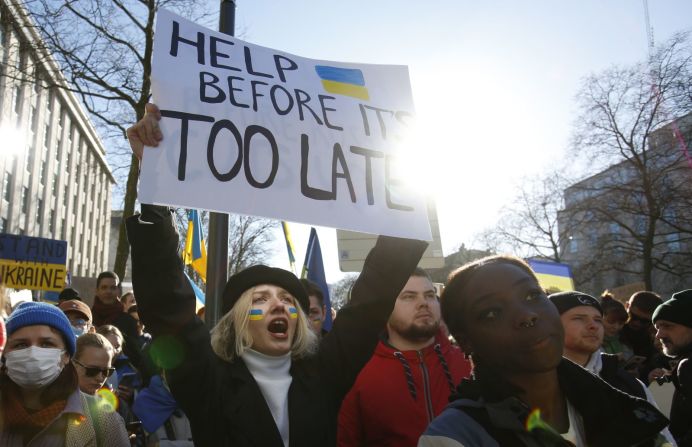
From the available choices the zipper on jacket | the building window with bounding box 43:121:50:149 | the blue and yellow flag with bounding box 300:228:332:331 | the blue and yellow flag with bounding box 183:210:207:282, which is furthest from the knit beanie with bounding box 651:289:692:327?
the building window with bounding box 43:121:50:149

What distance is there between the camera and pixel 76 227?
4694 cm

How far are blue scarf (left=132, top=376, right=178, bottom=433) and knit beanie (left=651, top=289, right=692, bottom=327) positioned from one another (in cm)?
321

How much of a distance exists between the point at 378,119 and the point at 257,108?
0.62m

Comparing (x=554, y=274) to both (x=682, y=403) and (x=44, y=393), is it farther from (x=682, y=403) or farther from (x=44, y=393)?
(x=44, y=393)

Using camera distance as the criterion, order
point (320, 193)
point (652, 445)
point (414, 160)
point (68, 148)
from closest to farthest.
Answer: point (652, 445) → point (320, 193) → point (414, 160) → point (68, 148)

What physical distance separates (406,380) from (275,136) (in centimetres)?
150

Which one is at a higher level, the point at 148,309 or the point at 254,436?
the point at 148,309

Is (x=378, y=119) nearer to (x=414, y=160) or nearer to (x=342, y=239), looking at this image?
(x=414, y=160)

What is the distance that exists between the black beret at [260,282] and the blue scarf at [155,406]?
156 centimetres

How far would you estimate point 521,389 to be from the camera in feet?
5.67

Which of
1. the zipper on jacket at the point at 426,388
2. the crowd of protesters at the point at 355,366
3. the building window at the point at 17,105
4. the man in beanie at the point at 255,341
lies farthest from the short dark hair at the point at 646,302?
the building window at the point at 17,105

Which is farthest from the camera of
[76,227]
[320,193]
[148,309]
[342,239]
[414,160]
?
[76,227]

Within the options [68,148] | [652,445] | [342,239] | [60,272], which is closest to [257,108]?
[652,445]

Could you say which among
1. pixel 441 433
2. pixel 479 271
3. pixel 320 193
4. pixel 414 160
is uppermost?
pixel 414 160
